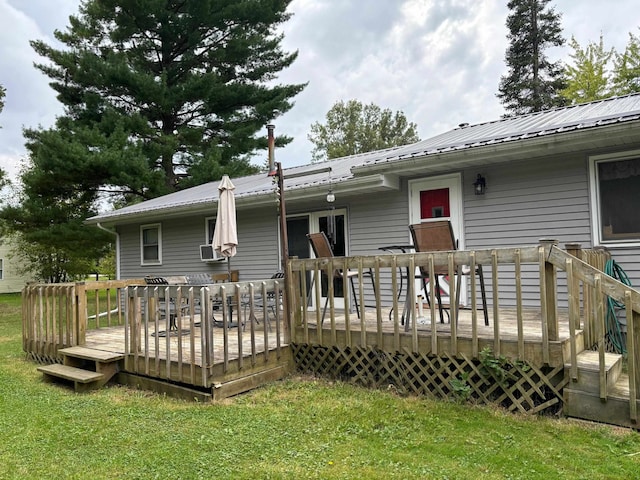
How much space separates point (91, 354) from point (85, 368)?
0.37 meters

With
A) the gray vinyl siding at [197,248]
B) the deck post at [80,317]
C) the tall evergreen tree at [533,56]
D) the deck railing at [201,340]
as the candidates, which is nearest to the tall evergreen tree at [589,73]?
the tall evergreen tree at [533,56]

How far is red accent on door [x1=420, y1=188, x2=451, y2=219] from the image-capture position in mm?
6336

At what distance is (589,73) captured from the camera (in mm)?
19141

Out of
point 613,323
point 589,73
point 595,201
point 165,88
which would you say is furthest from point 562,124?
point 589,73

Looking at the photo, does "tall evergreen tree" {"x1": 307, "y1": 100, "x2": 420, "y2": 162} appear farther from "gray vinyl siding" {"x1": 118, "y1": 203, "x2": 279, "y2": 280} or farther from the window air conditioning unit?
the window air conditioning unit

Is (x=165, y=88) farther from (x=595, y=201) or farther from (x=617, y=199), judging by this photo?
(x=617, y=199)

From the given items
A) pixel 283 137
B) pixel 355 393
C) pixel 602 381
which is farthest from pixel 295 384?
pixel 283 137

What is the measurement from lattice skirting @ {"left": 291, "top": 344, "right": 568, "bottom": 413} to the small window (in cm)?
265

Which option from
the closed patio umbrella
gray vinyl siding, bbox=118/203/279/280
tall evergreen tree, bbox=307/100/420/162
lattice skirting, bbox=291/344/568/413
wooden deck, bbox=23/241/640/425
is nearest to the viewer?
wooden deck, bbox=23/241/640/425

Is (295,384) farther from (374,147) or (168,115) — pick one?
(374,147)

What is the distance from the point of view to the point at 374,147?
32688 millimetres

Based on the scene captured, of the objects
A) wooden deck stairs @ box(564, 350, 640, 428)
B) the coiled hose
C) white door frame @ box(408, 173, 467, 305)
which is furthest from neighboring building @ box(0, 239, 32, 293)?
wooden deck stairs @ box(564, 350, 640, 428)

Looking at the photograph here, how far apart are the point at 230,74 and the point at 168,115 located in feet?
9.14

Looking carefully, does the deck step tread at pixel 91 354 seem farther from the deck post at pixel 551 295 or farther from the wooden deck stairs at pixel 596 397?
the wooden deck stairs at pixel 596 397
